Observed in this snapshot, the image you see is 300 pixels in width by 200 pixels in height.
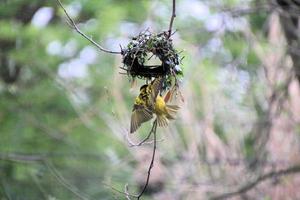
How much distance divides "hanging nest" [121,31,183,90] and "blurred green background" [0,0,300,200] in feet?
6.80

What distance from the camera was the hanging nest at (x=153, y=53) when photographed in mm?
2541

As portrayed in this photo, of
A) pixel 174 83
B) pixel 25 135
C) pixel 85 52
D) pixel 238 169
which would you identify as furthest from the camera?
pixel 85 52

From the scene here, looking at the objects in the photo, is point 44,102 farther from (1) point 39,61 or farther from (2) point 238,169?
(2) point 238,169

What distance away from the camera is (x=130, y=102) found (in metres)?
7.12

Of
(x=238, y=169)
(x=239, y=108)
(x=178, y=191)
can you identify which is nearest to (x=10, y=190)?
(x=178, y=191)

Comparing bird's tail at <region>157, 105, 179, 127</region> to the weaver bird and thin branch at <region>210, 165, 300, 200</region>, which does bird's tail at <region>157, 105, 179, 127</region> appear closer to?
the weaver bird

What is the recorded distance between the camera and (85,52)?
23.0 ft

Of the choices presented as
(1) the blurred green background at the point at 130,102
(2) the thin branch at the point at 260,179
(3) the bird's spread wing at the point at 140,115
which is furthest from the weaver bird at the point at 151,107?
(2) the thin branch at the point at 260,179

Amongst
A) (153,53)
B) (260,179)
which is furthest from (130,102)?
(153,53)

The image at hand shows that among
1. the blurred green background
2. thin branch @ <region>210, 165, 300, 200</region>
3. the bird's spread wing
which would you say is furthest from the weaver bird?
thin branch @ <region>210, 165, 300, 200</region>

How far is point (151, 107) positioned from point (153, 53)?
24 cm

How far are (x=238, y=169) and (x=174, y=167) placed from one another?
603mm

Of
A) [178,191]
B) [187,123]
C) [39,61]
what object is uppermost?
[39,61]

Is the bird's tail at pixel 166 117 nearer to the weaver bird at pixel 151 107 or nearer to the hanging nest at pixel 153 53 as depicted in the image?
the weaver bird at pixel 151 107
